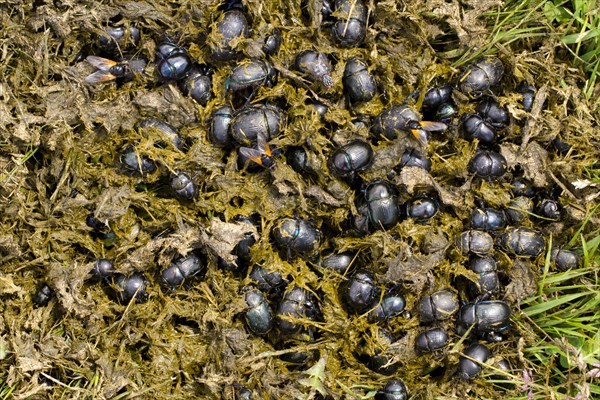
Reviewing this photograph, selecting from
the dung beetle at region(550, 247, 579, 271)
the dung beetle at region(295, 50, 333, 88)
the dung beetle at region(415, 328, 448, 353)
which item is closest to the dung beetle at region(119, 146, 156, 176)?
the dung beetle at region(295, 50, 333, 88)

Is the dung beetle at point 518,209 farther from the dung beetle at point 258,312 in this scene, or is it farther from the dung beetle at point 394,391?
the dung beetle at point 258,312

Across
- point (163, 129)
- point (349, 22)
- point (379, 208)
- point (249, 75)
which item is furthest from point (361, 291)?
point (349, 22)

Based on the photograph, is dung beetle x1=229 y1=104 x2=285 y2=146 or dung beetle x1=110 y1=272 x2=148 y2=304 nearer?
dung beetle x1=229 y1=104 x2=285 y2=146

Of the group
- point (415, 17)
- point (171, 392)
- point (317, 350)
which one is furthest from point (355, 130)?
point (171, 392)

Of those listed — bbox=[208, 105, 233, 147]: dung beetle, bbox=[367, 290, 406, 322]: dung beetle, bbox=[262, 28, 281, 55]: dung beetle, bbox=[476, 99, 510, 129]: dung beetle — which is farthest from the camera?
bbox=[476, 99, 510, 129]: dung beetle

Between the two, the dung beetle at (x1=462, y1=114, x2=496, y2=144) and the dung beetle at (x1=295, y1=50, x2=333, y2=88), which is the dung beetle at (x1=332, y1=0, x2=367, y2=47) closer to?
the dung beetle at (x1=295, y1=50, x2=333, y2=88)
